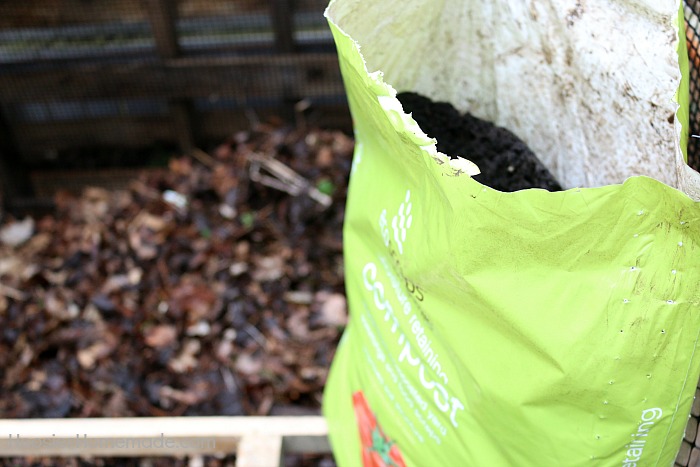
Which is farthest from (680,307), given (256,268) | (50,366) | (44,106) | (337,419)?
(44,106)

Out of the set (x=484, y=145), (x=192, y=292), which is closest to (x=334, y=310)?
(x=192, y=292)

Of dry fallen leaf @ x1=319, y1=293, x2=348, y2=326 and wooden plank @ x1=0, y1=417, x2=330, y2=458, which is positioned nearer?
wooden plank @ x1=0, y1=417, x2=330, y2=458

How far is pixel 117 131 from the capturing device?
2426mm

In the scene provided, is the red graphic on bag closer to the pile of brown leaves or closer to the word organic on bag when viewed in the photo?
the word organic on bag

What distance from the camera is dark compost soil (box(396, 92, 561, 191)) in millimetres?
922

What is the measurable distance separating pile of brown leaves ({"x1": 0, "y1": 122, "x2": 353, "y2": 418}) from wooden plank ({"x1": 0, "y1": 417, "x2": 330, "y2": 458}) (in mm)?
461

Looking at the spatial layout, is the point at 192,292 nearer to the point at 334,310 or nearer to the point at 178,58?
the point at 334,310

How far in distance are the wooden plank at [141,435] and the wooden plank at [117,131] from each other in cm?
137

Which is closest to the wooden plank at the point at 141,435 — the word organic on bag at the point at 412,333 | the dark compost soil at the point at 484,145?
the word organic on bag at the point at 412,333

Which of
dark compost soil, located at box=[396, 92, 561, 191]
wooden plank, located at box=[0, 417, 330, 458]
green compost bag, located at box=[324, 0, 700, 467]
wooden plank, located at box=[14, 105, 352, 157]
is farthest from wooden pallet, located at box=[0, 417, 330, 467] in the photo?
wooden plank, located at box=[14, 105, 352, 157]

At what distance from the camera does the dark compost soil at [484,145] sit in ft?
3.03

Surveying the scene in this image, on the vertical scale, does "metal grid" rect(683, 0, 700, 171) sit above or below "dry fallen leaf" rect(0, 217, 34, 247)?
above

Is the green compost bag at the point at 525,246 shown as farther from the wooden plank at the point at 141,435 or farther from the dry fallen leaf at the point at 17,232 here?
the dry fallen leaf at the point at 17,232

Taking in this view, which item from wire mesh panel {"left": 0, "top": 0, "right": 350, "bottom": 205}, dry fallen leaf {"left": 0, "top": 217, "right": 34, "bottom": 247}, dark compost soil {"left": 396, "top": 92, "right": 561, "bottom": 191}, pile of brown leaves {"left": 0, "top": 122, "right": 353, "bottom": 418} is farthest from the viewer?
dry fallen leaf {"left": 0, "top": 217, "right": 34, "bottom": 247}
